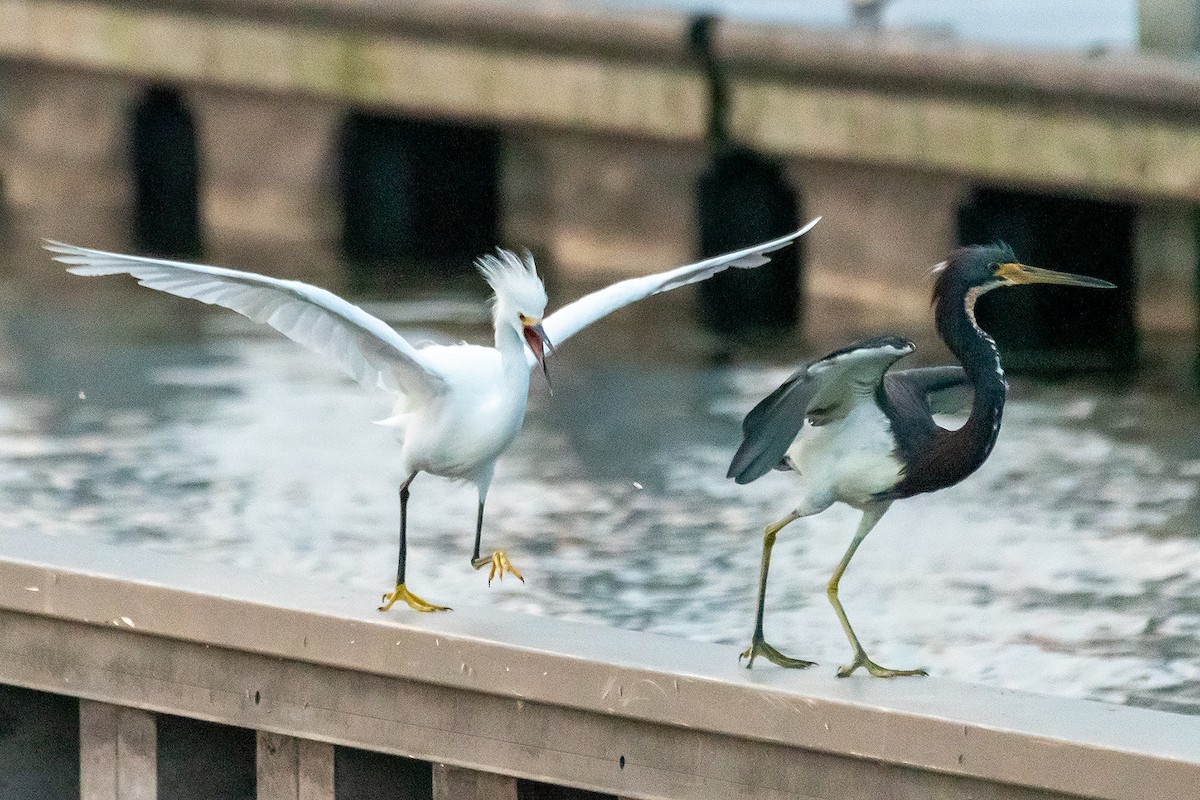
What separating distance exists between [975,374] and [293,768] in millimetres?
2125

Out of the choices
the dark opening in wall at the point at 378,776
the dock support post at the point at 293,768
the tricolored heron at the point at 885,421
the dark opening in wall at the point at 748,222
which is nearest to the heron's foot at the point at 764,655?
the tricolored heron at the point at 885,421

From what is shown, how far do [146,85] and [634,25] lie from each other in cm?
576

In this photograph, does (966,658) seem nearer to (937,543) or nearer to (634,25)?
(937,543)

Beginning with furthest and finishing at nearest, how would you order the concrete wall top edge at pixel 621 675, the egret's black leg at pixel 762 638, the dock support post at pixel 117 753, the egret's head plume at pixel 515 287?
the dock support post at pixel 117 753 < the egret's head plume at pixel 515 287 < the egret's black leg at pixel 762 638 < the concrete wall top edge at pixel 621 675

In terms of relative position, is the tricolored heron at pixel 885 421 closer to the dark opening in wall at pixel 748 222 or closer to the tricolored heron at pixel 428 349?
the tricolored heron at pixel 428 349

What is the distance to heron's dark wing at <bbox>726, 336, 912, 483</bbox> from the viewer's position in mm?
5254

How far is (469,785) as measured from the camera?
586 centimetres

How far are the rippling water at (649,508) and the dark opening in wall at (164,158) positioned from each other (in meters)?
5.42

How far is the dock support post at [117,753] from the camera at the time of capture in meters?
6.36

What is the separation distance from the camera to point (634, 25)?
1467 centimetres

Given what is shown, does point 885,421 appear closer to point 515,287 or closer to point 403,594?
point 515,287

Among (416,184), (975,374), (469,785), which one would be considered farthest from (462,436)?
(416,184)

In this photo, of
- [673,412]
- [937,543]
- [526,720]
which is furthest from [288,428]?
[526,720]

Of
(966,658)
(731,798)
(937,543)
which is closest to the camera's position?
(731,798)
